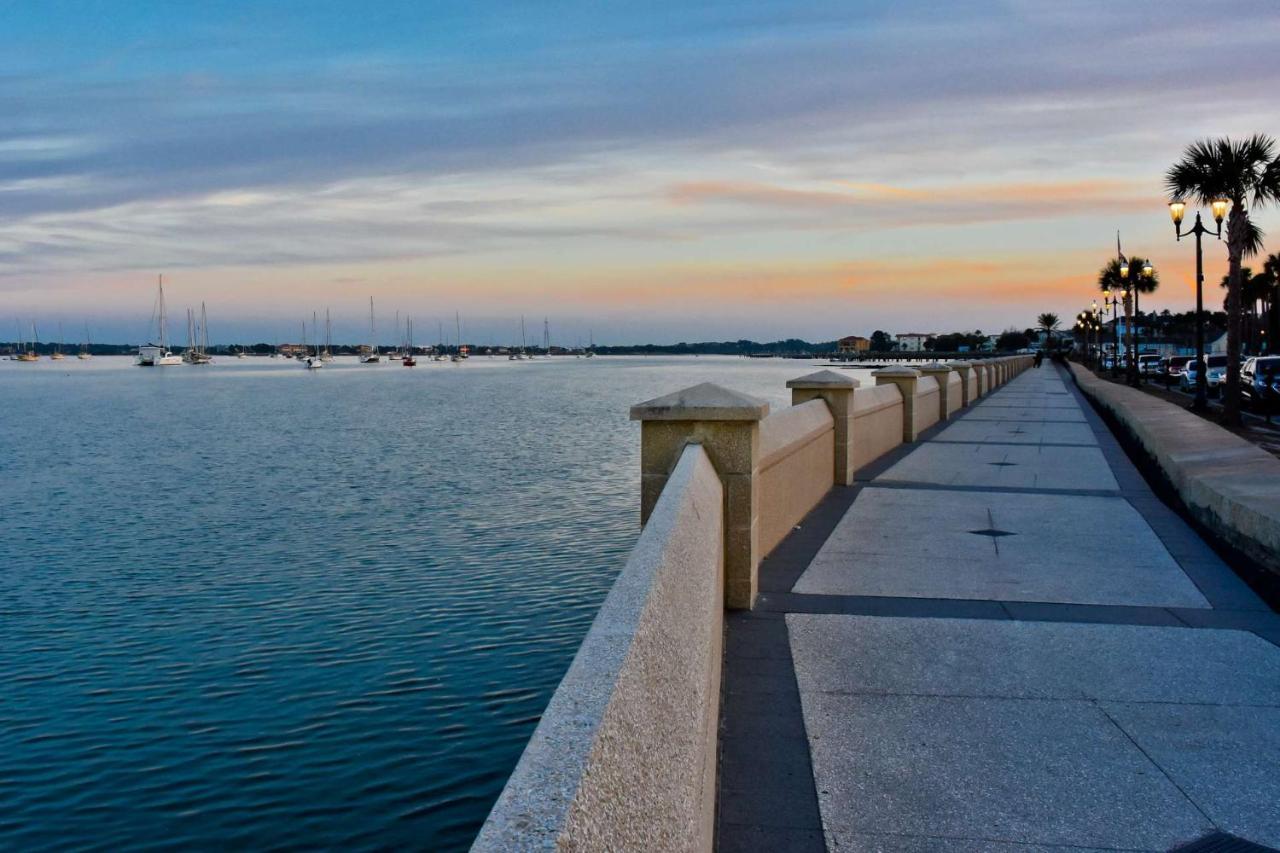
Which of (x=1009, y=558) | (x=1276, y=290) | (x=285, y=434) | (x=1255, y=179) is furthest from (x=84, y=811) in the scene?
(x=1276, y=290)

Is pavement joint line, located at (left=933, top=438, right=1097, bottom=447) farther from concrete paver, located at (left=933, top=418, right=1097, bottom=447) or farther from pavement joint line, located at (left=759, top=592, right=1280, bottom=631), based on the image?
pavement joint line, located at (left=759, top=592, right=1280, bottom=631)

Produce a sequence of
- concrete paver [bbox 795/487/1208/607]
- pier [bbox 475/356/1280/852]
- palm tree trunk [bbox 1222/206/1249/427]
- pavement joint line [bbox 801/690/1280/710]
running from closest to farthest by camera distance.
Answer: pier [bbox 475/356/1280/852] → pavement joint line [bbox 801/690/1280/710] → concrete paver [bbox 795/487/1208/607] → palm tree trunk [bbox 1222/206/1249/427]

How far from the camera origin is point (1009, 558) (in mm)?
A: 9461

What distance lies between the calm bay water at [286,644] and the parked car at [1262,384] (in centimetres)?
1830

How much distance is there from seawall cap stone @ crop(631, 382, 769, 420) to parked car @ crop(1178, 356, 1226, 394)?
36.1 meters

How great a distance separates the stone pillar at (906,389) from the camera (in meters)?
20.3

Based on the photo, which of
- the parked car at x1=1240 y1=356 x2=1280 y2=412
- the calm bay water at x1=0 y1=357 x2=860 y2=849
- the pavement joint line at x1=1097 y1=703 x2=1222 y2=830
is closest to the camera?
the pavement joint line at x1=1097 y1=703 x2=1222 y2=830

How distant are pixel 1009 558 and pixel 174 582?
12.5 m

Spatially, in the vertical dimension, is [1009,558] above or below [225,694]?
above

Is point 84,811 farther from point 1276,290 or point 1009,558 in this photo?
point 1276,290

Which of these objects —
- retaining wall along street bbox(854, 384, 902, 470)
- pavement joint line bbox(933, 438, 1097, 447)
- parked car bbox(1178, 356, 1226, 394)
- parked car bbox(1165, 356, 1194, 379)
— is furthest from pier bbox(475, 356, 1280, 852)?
parked car bbox(1165, 356, 1194, 379)

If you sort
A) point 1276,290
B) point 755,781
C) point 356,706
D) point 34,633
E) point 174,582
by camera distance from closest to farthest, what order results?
point 755,781 < point 356,706 < point 34,633 < point 174,582 < point 1276,290

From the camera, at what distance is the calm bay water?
28.9ft

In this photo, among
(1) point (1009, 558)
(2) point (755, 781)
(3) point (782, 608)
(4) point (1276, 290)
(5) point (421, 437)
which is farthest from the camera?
(4) point (1276, 290)
